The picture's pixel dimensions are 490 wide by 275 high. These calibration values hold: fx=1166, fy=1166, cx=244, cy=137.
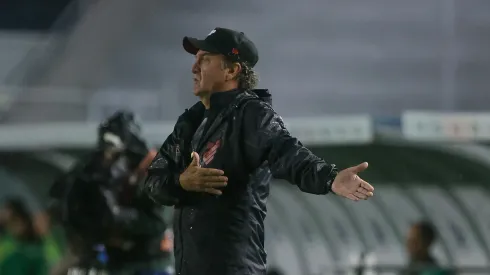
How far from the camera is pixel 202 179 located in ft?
11.8

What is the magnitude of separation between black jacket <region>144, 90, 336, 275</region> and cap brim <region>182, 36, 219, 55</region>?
16cm

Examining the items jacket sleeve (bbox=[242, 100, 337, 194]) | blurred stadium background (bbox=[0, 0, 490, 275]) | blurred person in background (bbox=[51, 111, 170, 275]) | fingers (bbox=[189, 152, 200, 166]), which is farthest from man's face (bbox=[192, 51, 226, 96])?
blurred stadium background (bbox=[0, 0, 490, 275])

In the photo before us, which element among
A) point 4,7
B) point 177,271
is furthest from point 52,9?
point 177,271

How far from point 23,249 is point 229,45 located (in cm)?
520

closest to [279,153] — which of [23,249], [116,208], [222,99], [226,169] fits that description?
[226,169]

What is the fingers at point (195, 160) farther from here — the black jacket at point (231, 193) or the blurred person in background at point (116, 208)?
the blurred person in background at point (116, 208)

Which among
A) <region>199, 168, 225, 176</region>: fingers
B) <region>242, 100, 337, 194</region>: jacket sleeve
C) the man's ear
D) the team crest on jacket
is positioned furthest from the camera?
the man's ear

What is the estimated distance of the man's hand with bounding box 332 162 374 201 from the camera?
10.7 ft

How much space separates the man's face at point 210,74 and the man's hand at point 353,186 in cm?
67

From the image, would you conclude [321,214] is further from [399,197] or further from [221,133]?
[221,133]

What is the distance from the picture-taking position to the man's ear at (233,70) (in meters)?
3.81

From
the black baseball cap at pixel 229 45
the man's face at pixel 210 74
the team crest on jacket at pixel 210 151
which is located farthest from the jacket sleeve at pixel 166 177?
the black baseball cap at pixel 229 45

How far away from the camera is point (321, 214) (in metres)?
11.1

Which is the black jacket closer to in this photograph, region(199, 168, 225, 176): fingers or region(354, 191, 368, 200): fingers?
region(199, 168, 225, 176): fingers
